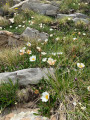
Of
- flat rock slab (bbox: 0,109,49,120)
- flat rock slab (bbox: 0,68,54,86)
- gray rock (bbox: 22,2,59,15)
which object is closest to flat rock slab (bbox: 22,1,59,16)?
gray rock (bbox: 22,2,59,15)

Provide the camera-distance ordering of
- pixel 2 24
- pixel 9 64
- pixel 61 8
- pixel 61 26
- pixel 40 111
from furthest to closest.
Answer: pixel 61 8 < pixel 2 24 < pixel 61 26 < pixel 9 64 < pixel 40 111

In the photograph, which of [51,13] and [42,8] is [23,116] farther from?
[42,8]

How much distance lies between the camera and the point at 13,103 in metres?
2.02

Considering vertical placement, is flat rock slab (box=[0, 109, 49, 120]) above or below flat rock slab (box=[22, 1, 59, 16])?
below

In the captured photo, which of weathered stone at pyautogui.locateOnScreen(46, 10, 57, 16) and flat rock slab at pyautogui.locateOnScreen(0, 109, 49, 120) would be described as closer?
flat rock slab at pyautogui.locateOnScreen(0, 109, 49, 120)

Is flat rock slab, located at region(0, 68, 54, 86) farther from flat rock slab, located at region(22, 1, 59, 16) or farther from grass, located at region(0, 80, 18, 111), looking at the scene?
flat rock slab, located at region(22, 1, 59, 16)

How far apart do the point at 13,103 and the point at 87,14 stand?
647 cm

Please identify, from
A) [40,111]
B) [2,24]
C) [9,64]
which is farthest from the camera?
[2,24]

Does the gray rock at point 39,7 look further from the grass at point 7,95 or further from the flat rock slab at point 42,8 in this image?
the grass at point 7,95

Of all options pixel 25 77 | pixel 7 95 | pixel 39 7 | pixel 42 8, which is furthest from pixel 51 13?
pixel 7 95

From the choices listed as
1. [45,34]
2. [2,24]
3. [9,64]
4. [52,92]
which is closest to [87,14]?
[45,34]

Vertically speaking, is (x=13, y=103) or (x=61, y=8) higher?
(x=61, y=8)

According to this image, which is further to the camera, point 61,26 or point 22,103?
point 61,26

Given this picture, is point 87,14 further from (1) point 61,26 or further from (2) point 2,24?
(2) point 2,24
